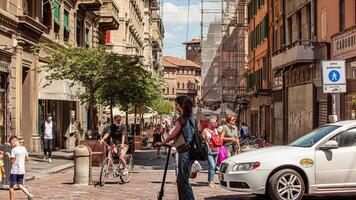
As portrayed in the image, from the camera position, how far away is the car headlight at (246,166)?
11.6 m

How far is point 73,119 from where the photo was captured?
1352 inches

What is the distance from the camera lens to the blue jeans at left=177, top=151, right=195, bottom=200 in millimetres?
9398

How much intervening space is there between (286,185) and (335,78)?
463cm

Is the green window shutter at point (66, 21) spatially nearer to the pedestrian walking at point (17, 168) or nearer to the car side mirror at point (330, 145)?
the pedestrian walking at point (17, 168)

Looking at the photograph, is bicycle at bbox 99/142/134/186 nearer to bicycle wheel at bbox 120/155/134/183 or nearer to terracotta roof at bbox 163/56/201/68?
bicycle wheel at bbox 120/155/134/183

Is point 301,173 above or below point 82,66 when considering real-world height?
below

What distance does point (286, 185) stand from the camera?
38.0ft

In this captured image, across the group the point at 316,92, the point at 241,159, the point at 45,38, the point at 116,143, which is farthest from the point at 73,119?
the point at 241,159

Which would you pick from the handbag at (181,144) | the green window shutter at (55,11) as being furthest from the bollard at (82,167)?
the green window shutter at (55,11)

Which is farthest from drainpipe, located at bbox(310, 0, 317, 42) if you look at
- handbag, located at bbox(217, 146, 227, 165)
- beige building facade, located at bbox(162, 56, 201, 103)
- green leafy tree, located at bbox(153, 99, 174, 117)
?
beige building facade, located at bbox(162, 56, 201, 103)

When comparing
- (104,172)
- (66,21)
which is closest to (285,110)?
(66,21)

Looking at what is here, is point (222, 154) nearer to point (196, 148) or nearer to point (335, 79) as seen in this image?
point (335, 79)

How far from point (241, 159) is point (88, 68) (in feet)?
41.8

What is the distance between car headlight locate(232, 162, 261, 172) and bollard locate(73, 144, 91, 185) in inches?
188
